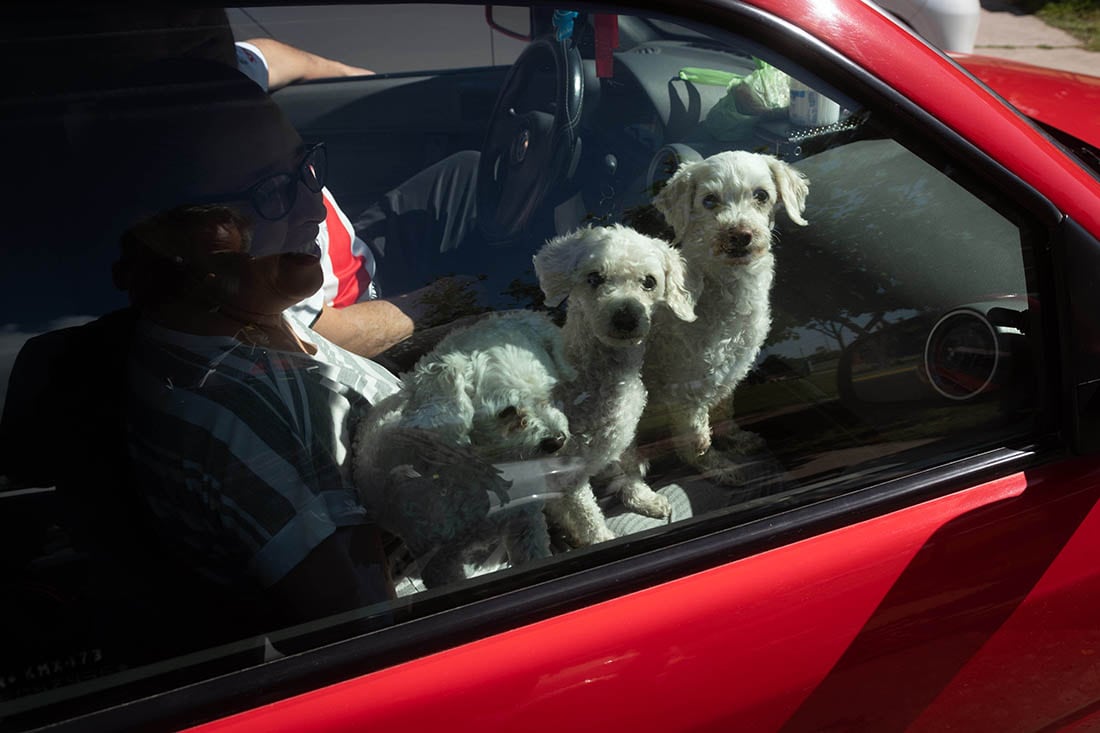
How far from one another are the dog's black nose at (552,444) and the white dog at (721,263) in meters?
0.17

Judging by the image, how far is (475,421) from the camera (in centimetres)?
142

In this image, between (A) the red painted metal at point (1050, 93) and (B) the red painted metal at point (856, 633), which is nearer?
(B) the red painted metal at point (856, 633)

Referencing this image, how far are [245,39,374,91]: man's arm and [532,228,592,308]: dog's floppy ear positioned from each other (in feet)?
1.89

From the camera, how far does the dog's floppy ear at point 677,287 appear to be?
5.19 feet

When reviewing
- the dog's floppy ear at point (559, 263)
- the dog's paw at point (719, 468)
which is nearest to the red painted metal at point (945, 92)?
the dog's floppy ear at point (559, 263)

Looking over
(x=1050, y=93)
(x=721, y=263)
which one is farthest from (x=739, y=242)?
(x=1050, y=93)

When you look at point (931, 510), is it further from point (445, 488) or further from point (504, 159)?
point (504, 159)

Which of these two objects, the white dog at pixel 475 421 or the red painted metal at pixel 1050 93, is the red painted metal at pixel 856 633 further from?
the red painted metal at pixel 1050 93

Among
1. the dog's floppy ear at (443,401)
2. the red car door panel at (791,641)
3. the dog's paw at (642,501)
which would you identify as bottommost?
the red car door panel at (791,641)

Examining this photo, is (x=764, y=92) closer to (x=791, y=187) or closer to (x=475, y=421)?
(x=791, y=187)

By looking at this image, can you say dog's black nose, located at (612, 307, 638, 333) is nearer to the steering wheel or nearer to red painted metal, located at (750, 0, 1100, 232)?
the steering wheel

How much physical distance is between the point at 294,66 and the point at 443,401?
2.74 feet

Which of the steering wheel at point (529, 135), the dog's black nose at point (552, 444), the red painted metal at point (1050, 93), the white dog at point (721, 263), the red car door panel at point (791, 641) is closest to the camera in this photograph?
the red car door panel at point (791, 641)

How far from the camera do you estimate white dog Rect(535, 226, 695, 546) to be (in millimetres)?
1458
